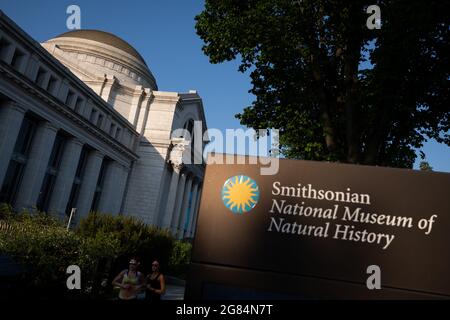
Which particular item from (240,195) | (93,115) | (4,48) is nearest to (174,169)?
(93,115)

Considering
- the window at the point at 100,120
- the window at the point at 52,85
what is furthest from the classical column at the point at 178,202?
the window at the point at 52,85

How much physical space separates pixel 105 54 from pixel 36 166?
109 feet

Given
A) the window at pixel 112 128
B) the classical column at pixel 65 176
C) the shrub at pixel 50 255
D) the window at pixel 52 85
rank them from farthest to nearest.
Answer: the window at pixel 112 128 < the classical column at pixel 65 176 < the window at pixel 52 85 < the shrub at pixel 50 255

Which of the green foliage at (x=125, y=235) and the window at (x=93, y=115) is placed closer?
the green foliage at (x=125, y=235)

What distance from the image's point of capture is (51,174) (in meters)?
30.5

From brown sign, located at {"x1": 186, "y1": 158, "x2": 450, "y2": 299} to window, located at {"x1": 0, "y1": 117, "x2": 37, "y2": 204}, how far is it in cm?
2660

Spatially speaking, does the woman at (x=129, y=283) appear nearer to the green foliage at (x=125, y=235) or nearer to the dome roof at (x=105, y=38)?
the green foliage at (x=125, y=235)

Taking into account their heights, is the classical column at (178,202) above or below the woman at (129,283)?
above

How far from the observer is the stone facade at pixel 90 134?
24375 mm

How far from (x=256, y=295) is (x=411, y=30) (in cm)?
1183

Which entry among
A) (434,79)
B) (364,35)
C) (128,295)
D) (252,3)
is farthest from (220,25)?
(128,295)

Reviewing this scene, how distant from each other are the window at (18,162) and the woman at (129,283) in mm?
21367

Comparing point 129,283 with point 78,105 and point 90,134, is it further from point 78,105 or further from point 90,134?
point 90,134
